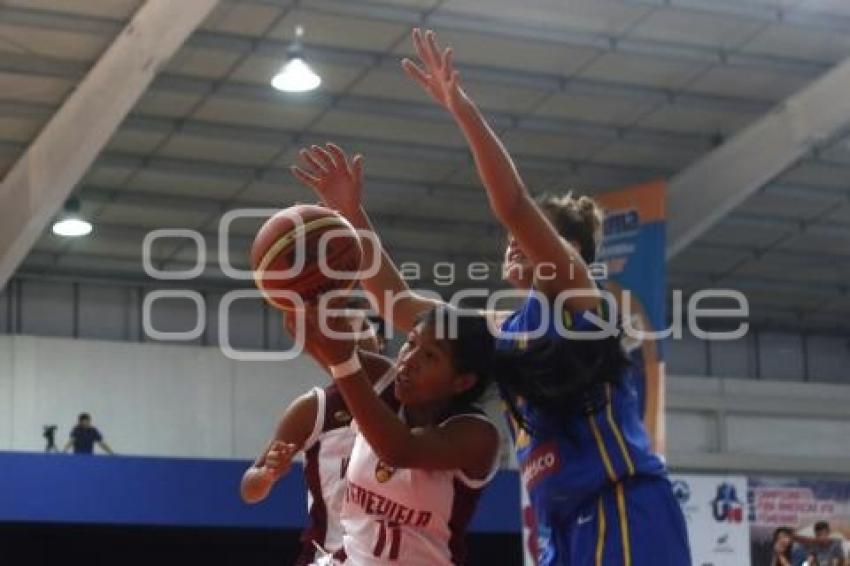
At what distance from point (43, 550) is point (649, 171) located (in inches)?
302

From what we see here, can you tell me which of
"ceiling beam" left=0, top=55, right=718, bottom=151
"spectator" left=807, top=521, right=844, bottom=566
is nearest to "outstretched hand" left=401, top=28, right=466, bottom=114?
"ceiling beam" left=0, top=55, right=718, bottom=151

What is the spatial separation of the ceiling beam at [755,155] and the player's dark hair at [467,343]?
485 inches

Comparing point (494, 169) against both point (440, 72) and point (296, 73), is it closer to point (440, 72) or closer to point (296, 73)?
point (440, 72)

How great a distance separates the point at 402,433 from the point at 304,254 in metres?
0.50

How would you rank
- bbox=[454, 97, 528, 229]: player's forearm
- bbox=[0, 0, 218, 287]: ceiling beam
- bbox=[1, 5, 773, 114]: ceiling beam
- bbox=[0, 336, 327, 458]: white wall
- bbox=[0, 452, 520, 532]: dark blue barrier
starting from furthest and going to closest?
bbox=[0, 336, 327, 458]: white wall
bbox=[0, 452, 520, 532]: dark blue barrier
bbox=[1, 5, 773, 114]: ceiling beam
bbox=[0, 0, 218, 287]: ceiling beam
bbox=[454, 97, 528, 229]: player's forearm

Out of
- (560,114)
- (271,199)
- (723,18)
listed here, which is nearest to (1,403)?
(271,199)

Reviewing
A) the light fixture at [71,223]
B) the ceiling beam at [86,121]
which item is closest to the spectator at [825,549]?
the ceiling beam at [86,121]

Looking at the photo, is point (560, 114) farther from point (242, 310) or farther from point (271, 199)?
point (242, 310)

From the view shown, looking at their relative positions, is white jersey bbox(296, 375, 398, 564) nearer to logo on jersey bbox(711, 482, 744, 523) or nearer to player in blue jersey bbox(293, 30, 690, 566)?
player in blue jersey bbox(293, 30, 690, 566)

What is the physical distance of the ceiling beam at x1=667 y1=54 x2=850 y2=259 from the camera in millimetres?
16453

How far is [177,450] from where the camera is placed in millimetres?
22641

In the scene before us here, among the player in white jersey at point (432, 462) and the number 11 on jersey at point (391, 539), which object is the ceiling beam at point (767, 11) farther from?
the number 11 on jersey at point (391, 539)

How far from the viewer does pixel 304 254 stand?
4.20 m

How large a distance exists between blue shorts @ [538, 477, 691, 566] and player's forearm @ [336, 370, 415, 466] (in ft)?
1.59
